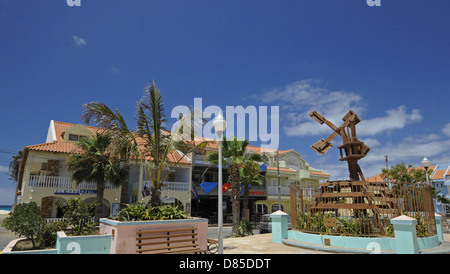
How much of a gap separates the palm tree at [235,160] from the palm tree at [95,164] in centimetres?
661

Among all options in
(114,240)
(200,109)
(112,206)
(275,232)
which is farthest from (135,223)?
(112,206)

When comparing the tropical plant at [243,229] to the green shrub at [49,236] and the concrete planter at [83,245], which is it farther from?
the concrete planter at [83,245]

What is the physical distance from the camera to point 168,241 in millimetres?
8109

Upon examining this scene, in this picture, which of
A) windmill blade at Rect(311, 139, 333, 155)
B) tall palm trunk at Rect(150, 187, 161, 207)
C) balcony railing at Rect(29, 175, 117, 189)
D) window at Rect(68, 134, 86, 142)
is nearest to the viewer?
tall palm trunk at Rect(150, 187, 161, 207)

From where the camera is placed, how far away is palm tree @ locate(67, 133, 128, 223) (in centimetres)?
2028

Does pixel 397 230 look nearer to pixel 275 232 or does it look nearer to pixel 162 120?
pixel 275 232

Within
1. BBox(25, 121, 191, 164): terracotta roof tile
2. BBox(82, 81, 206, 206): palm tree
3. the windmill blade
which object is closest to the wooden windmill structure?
the windmill blade

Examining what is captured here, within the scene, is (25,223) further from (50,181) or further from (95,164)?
(50,181)

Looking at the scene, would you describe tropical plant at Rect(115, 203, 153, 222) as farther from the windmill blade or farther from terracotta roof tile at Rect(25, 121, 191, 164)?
terracotta roof tile at Rect(25, 121, 191, 164)

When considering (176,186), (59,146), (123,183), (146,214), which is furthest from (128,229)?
(176,186)

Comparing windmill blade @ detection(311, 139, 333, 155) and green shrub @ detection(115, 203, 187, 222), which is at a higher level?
windmill blade @ detection(311, 139, 333, 155)

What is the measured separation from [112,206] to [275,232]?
16.6 m

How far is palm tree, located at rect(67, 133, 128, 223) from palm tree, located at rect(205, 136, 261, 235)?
6.61m
